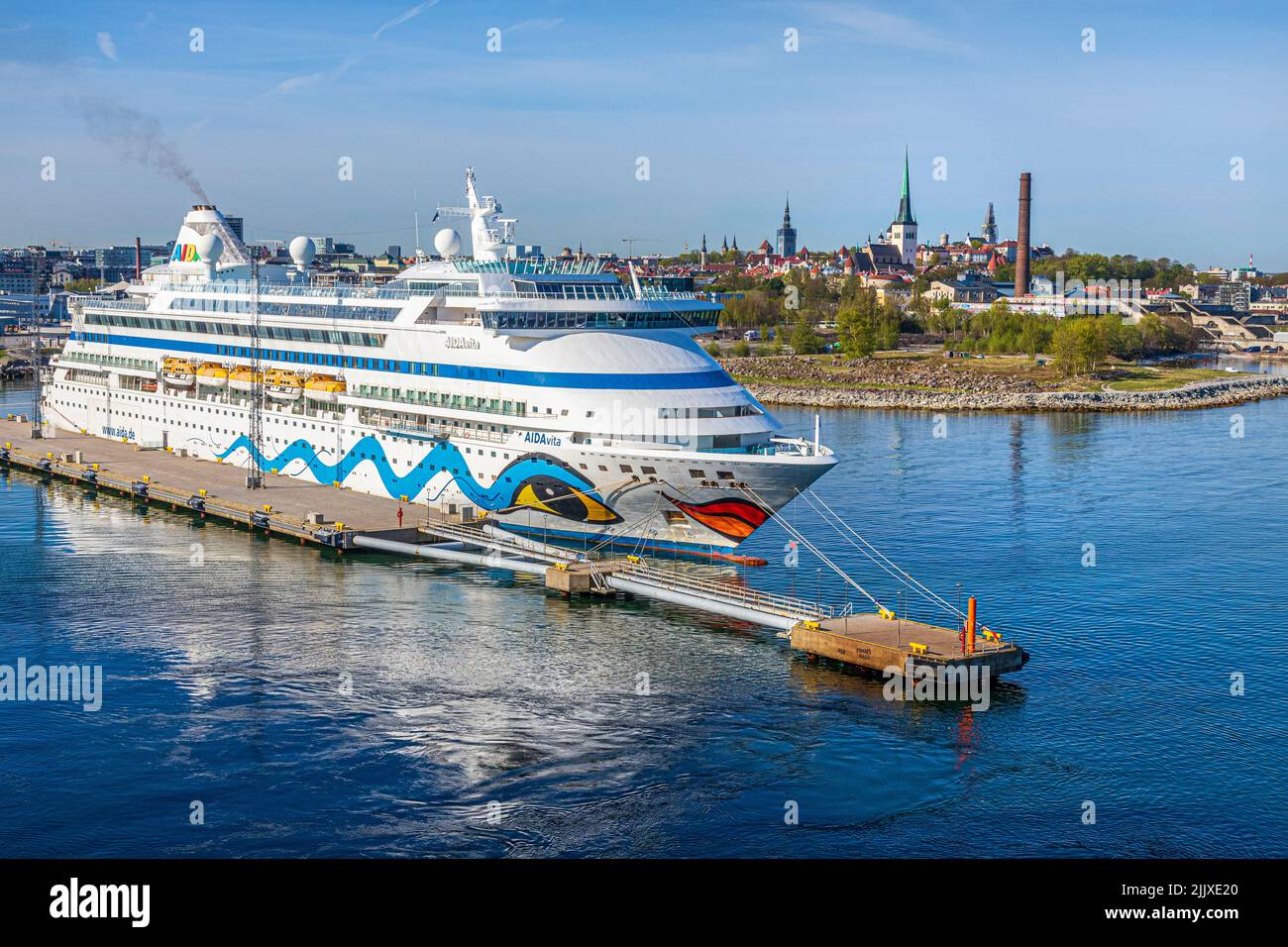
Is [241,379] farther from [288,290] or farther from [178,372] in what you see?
[178,372]

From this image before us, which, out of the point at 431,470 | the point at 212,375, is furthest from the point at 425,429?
the point at 212,375

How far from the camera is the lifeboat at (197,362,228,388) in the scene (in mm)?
55125

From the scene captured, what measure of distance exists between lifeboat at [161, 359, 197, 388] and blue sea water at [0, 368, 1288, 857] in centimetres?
1140

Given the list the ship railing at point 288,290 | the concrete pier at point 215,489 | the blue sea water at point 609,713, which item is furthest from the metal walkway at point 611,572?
the ship railing at point 288,290

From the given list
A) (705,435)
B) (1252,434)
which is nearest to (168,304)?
(705,435)

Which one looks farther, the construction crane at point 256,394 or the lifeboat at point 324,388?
the construction crane at point 256,394

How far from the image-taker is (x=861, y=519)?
49.3 metres

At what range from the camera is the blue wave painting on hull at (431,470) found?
1612 inches

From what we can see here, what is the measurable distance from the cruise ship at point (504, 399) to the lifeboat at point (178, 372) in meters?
0.21

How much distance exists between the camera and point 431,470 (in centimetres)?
4528

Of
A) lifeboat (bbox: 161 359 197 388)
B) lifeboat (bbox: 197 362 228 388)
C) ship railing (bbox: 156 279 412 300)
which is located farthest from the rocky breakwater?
lifeboat (bbox: 197 362 228 388)

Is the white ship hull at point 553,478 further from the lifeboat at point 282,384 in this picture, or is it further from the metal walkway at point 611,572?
the metal walkway at point 611,572

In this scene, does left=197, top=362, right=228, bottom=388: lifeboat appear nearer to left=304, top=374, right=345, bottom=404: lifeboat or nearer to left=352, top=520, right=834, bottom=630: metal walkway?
left=304, top=374, right=345, bottom=404: lifeboat
